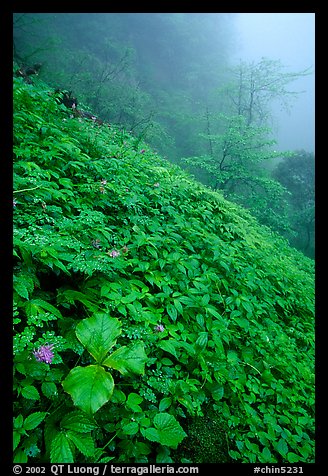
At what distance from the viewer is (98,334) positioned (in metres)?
1.38

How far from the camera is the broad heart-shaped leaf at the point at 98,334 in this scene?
4.40 ft

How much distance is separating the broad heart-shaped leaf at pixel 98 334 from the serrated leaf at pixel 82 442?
0.98 feet

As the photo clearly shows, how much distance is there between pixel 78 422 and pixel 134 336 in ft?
1.66

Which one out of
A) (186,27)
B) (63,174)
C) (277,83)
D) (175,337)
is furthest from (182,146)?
(175,337)

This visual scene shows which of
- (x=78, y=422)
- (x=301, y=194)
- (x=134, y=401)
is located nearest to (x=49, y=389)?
(x=78, y=422)

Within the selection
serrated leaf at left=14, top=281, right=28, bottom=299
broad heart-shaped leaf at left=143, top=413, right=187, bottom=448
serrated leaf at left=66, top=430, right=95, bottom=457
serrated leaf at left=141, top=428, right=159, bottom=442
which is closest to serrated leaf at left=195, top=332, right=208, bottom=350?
broad heart-shaped leaf at left=143, top=413, right=187, bottom=448

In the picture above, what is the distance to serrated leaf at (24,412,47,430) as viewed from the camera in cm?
108

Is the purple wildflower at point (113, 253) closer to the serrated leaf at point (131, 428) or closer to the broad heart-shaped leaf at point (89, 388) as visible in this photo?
the broad heart-shaped leaf at point (89, 388)

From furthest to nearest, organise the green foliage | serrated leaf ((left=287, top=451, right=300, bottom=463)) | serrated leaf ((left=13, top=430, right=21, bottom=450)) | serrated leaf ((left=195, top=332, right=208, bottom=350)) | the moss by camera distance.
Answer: the green foliage < serrated leaf ((left=195, top=332, right=208, bottom=350)) < serrated leaf ((left=287, top=451, right=300, bottom=463)) < the moss < serrated leaf ((left=13, top=430, right=21, bottom=450))

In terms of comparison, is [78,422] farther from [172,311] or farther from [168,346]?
[172,311]

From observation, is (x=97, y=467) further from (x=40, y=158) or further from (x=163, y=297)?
(x=40, y=158)

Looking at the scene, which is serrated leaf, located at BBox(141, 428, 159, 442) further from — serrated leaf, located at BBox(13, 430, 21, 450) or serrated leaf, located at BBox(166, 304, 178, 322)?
serrated leaf, located at BBox(166, 304, 178, 322)

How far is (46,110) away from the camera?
368 centimetres

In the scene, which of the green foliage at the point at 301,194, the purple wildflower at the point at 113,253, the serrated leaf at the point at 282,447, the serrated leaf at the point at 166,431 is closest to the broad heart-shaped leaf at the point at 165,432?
the serrated leaf at the point at 166,431
